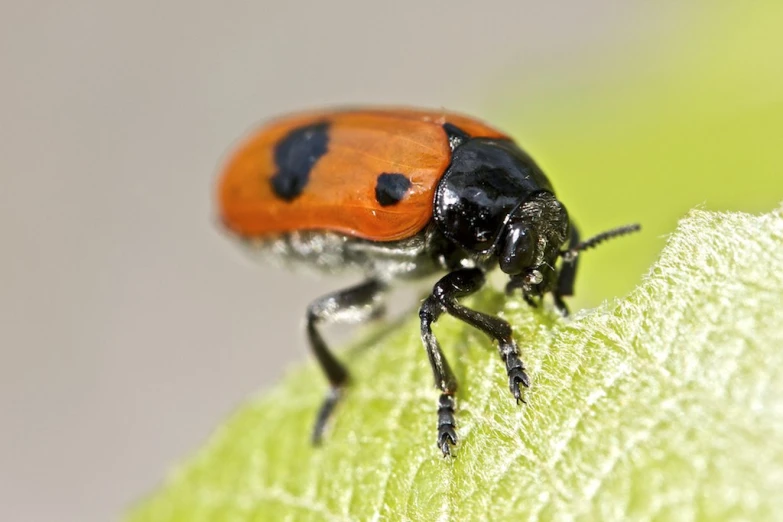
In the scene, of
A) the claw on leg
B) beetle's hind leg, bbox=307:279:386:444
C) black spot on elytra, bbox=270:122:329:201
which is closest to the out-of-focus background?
beetle's hind leg, bbox=307:279:386:444

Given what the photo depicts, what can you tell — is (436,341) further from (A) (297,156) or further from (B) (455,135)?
(A) (297,156)

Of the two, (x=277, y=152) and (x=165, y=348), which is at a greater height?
(x=277, y=152)

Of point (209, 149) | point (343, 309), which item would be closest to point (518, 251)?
point (343, 309)

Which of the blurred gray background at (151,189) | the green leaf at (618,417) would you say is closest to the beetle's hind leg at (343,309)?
the green leaf at (618,417)

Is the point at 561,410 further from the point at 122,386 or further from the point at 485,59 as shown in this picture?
the point at 485,59

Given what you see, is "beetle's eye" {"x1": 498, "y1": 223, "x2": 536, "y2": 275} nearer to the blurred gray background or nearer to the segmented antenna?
the segmented antenna

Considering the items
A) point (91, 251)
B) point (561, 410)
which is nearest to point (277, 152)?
point (561, 410)

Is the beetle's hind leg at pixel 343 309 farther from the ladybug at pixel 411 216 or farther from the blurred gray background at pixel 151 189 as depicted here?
the blurred gray background at pixel 151 189
